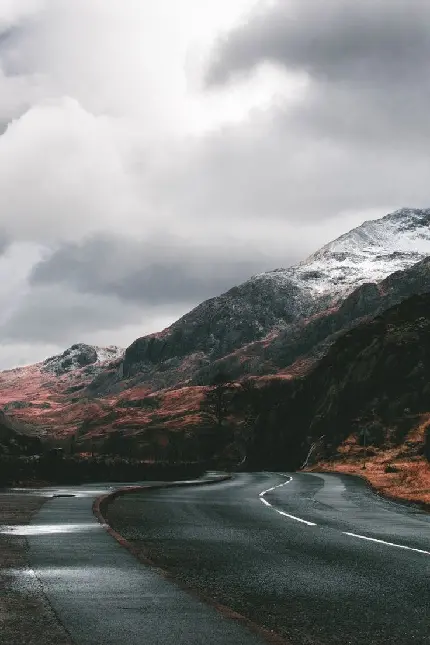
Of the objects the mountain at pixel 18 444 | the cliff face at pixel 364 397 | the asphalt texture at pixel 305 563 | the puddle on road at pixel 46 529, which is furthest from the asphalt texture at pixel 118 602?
the cliff face at pixel 364 397

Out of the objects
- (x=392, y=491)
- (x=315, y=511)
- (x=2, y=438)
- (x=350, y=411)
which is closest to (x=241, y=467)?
(x=350, y=411)

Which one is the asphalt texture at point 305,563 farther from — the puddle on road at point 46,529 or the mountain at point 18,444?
the mountain at point 18,444

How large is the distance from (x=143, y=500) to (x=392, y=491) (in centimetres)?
1485

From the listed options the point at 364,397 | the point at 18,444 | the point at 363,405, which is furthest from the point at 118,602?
the point at 364,397

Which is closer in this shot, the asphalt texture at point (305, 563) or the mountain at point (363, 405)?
the asphalt texture at point (305, 563)

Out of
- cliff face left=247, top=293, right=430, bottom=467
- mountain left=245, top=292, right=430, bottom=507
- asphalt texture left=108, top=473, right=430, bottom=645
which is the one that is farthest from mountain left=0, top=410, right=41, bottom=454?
asphalt texture left=108, top=473, right=430, bottom=645

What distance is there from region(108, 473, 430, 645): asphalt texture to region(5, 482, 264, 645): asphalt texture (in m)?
0.75

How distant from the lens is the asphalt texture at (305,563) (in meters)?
8.51

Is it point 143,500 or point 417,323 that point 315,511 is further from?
point 417,323

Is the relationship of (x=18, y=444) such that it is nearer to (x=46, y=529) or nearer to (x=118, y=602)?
(x=46, y=529)

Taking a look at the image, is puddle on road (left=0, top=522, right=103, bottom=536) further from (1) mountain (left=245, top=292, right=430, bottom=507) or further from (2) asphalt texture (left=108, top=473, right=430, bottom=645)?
(1) mountain (left=245, top=292, right=430, bottom=507)

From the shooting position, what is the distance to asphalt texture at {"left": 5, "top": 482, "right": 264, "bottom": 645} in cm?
699

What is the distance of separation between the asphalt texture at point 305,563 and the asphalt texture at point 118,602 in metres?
0.75

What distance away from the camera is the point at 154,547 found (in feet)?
52.4
